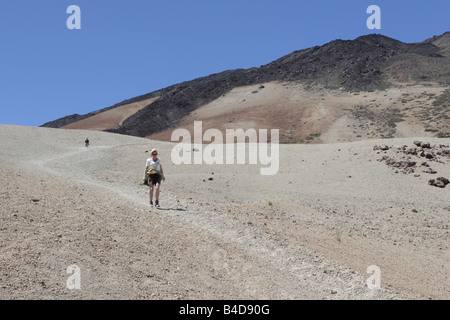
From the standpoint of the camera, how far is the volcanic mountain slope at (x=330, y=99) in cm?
6238

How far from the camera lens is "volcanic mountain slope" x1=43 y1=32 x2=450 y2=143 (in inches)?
2456

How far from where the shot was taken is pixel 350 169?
2430 cm

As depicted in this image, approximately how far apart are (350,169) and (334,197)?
582 centimetres

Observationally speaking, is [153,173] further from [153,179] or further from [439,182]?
[439,182]

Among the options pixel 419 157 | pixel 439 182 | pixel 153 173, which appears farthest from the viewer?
pixel 419 157

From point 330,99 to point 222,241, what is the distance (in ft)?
245

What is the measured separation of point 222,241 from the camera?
988 cm

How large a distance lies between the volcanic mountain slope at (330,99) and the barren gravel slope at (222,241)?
41.4 meters

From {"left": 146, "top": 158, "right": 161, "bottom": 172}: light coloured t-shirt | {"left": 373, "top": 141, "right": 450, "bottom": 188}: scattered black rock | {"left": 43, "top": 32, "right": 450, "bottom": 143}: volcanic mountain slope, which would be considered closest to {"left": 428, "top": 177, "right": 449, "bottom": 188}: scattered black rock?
{"left": 373, "top": 141, "right": 450, "bottom": 188}: scattered black rock

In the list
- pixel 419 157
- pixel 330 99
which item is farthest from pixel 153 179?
pixel 330 99

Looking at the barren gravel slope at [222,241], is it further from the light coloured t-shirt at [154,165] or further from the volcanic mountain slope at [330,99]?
the volcanic mountain slope at [330,99]

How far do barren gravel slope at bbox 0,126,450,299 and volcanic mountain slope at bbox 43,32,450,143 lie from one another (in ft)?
136

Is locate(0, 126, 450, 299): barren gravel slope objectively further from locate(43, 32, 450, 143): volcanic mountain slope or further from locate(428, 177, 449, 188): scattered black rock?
locate(43, 32, 450, 143): volcanic mountain slope

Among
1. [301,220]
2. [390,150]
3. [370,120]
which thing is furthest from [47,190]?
[370,120]
